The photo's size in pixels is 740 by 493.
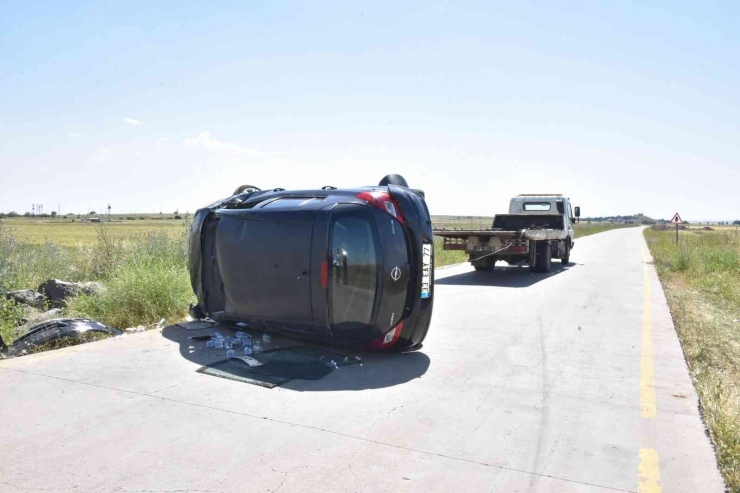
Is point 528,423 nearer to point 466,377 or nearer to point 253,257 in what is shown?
point 466,377

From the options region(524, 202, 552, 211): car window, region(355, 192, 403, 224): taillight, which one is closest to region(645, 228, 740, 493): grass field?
region(355, 192, 403, 224): taillight

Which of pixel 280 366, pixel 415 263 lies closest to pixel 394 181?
pixel 415 263

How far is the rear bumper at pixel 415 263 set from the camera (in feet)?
22.2

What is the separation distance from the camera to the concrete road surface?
3.92 metres

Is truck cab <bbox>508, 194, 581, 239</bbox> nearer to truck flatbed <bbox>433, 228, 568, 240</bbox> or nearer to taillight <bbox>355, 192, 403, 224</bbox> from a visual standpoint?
truck flatbed <bbox>433, 228, 568, 240</bbox>

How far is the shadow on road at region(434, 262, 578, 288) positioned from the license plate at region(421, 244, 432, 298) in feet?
26.8

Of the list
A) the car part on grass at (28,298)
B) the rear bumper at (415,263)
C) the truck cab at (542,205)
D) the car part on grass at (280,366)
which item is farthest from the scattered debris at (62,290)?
the truck cab at (542,205)

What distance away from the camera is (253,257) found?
23.5ft

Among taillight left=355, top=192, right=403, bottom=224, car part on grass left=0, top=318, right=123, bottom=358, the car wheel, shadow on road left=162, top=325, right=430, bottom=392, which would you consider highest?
the car wheel

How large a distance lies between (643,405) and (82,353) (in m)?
5.63

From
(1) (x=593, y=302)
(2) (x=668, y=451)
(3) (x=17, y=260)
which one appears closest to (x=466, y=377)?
(2) (x=668, y=451)

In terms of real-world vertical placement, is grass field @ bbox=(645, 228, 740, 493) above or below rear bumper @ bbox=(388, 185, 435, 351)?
below

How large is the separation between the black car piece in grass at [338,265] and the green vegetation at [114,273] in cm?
240

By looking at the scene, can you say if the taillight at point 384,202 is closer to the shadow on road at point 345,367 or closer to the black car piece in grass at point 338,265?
the black car piece in grass at point 338,265
